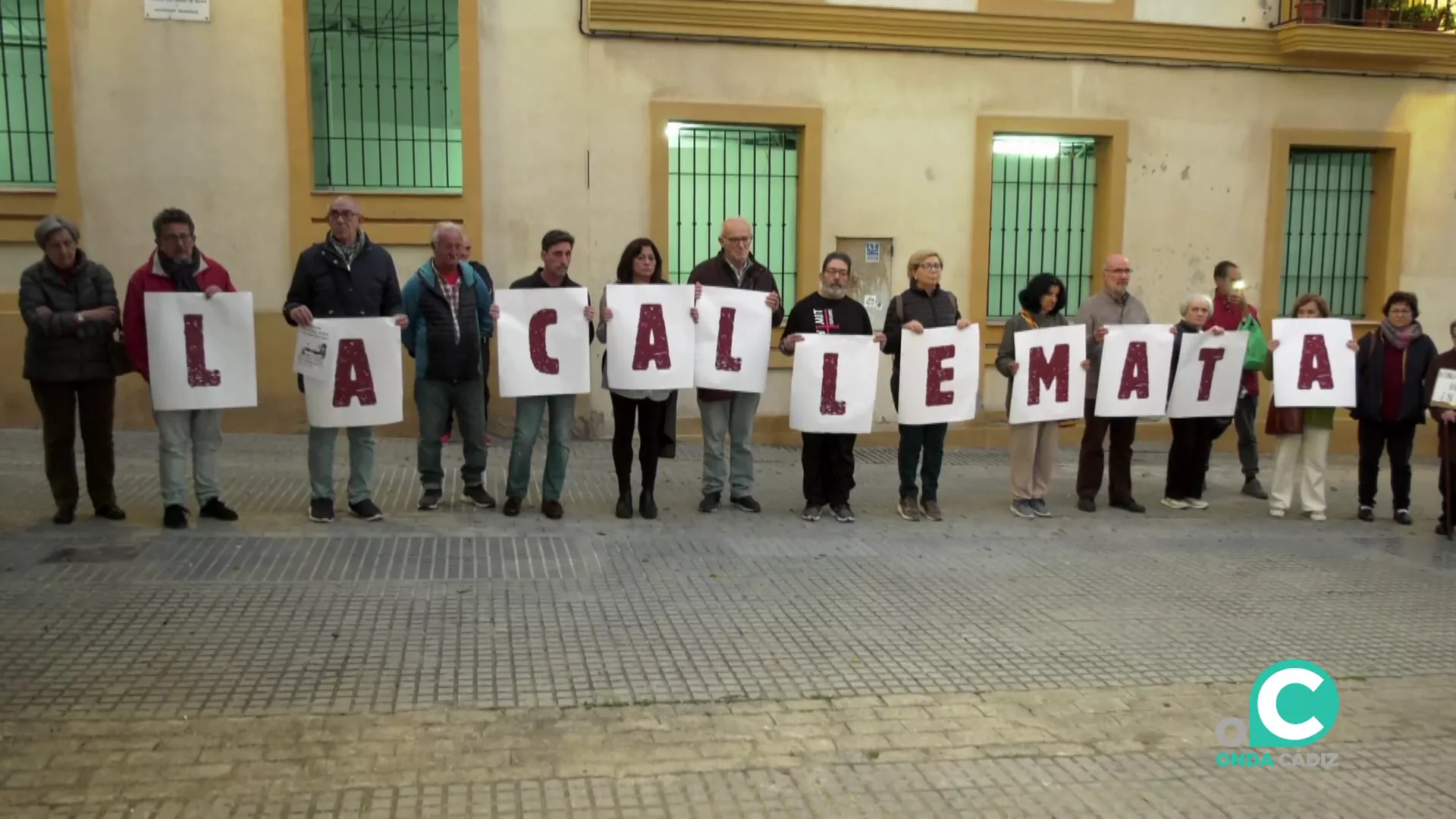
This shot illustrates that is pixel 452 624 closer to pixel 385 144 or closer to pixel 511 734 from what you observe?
pixel 511 734

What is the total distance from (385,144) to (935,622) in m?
7.75

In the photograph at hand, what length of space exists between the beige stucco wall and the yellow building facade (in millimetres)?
29

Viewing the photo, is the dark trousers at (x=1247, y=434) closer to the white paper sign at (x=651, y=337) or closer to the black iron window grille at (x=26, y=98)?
the white paper sign at (x=651, y=337)

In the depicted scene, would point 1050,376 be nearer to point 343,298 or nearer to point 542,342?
point 542,342

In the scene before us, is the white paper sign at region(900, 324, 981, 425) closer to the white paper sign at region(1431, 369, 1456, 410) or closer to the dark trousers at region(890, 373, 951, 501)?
the dark trousers at region(890, 373, 951, 501)

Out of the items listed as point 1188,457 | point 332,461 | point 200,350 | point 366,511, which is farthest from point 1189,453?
point 200,350

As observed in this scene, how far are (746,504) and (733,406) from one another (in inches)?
29.3

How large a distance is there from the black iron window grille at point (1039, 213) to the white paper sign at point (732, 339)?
471 centimetres

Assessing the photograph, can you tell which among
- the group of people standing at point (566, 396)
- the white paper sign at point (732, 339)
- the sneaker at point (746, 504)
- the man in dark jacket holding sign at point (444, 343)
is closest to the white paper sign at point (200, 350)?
the group of people standing at point (566, 396)

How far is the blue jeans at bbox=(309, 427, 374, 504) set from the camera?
7.18 metres

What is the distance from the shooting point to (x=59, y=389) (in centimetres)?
687

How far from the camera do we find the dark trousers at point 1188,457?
8844mm

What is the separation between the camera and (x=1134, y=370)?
27.6 ft

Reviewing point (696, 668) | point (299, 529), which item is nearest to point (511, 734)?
point (696, 668)
